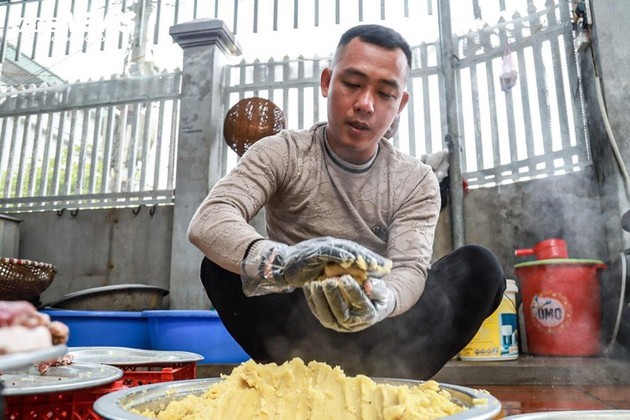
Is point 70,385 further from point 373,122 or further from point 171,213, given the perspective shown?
point 171,213

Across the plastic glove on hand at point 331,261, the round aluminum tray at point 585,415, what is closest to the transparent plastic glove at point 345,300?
the plastic glove on hand at point 331,261

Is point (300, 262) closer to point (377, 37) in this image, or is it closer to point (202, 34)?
point (377, 37)

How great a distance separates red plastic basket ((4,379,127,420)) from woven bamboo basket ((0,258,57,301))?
2235 mm

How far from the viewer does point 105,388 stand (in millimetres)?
1323

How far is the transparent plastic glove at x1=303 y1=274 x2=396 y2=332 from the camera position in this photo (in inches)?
37.3

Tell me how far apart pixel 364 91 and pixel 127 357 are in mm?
1407

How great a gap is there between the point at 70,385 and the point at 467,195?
10.8 feet

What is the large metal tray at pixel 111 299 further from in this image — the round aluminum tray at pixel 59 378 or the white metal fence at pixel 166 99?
the round aluminum tray at pixel 59 378

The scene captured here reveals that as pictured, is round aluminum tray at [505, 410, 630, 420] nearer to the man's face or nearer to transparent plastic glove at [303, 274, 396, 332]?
transparent plastic glove at [303, 274, 396, 332]

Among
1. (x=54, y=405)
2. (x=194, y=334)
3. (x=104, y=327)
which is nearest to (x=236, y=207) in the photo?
(x=54, y=405)

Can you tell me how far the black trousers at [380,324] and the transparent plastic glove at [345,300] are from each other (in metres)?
0.62

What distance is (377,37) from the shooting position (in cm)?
162

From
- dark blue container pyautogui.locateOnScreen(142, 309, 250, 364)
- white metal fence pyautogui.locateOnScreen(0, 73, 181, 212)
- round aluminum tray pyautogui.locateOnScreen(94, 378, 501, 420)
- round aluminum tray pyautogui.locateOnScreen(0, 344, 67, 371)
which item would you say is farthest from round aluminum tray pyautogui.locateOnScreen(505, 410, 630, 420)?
white metal fence pyautogui.locateOnScreen(0, 73, 181, 212)

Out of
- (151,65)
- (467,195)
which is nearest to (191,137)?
(151,65)
